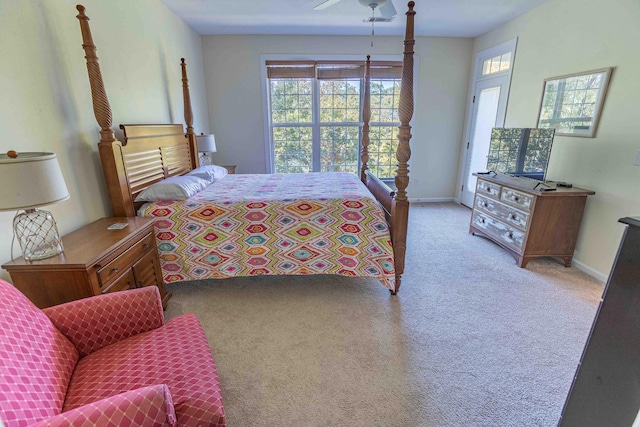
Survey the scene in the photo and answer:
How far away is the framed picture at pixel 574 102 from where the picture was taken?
2637mm

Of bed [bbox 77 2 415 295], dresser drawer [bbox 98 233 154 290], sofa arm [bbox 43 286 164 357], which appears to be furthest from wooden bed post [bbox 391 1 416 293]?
dresser drawer [bbox 98 233 154 290]

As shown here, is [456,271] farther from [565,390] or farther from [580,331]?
[565,390]

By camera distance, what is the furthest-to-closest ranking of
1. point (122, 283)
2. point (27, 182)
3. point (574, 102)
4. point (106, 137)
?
point (574, 102) < point (106, 137) < point (122, 283) < point (27, 182)

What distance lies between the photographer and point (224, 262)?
2428 millimetres

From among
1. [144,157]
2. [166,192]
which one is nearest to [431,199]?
[166,192]

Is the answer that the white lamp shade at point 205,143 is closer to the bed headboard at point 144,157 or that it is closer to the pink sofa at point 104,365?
the bed headboard at point 144,157

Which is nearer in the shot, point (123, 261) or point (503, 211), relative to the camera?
point (123, 261)

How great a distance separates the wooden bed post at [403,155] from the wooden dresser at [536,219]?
1370mm

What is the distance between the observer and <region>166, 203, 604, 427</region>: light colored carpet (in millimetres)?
1477

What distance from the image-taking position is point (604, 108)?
2594mm

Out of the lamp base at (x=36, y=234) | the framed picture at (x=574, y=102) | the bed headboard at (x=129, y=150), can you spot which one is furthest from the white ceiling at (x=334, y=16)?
the lamp base at (x=36, y=234)

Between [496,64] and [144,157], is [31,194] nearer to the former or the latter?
[144,157]

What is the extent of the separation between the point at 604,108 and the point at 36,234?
13.8ft

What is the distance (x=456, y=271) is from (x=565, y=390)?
4.33 ft
